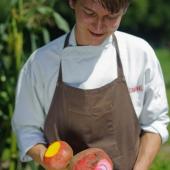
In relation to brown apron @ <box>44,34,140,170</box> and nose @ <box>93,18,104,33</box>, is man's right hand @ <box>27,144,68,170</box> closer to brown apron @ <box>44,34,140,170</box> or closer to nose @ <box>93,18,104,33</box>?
brown apron @ <box>44,34,140,170</box>

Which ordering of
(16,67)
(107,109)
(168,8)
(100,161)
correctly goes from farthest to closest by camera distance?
(168,8) → (16,67) → (107,109) → (100,161)

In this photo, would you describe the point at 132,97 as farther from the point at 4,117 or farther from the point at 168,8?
the point at 168,8

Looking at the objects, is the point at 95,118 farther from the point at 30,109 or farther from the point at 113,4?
the point at 113,4

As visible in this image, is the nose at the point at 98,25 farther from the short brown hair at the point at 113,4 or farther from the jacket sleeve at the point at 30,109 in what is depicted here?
the jacket sleeve at the point at 30,109

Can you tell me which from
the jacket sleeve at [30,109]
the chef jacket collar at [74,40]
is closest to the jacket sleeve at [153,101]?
the chef jacket collar at [74,40]

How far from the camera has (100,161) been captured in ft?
7.70

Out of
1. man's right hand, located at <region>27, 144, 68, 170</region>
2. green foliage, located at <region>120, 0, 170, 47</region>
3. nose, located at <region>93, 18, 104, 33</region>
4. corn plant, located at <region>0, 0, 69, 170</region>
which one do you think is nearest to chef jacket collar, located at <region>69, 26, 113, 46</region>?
nose, located at <region>93, 18, 104, 33</region>

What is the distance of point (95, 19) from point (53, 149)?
18.7 inches

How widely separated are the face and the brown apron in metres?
0.14

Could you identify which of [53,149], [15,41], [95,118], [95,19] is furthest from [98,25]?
[15,41]

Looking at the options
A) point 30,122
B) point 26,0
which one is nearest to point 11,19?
point 26,0

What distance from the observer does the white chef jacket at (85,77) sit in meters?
2.54

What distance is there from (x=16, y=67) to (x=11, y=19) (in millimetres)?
298

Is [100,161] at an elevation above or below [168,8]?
above
